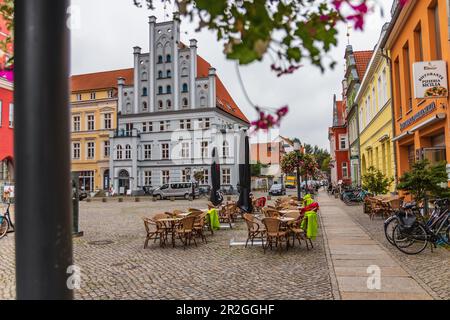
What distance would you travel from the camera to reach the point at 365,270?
22.6 ft

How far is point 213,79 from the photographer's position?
44.2m

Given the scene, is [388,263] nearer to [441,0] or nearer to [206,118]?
[441,0]

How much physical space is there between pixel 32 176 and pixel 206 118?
43.2 meters

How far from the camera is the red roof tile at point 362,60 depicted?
33.7 metres

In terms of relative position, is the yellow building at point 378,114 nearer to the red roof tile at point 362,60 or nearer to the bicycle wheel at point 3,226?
the red roof tile at point 362,60

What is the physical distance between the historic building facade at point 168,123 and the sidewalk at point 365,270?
113ft

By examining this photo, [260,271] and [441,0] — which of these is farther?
[441,0]

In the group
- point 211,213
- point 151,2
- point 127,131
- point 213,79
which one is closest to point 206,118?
point 213,79

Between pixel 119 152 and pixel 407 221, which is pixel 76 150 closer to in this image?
pixel 119 152

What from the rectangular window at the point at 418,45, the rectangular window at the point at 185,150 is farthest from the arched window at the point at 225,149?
the rectangular window at the point at 418,45

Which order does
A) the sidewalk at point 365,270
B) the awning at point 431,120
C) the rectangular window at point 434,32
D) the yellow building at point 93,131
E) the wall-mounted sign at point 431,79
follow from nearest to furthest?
the sidewalk at point 365,270 → the wall-mounted sign at point 431,79 → the awning at point 431,120 → the rectangular window at point 434,32 → the yellow building at point 93,131

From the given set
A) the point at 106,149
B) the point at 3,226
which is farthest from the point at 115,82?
the point at 3,226

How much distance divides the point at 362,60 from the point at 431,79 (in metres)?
25.6

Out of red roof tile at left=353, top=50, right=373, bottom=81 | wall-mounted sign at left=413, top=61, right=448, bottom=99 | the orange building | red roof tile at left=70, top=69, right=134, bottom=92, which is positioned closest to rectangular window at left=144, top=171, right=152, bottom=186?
red roof tile at left=70, top=69, right=134, bottom=92
